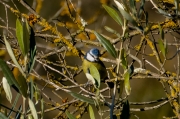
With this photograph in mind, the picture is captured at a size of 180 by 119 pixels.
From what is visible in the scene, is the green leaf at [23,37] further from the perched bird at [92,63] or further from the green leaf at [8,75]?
the perched bird at [92,63]

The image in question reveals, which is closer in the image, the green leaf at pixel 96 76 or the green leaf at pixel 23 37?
the green leaf at pixel 23 37

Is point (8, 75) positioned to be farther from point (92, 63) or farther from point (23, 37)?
point (92, 63)

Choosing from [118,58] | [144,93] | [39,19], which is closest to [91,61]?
[39,19]

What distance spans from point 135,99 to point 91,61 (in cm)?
194

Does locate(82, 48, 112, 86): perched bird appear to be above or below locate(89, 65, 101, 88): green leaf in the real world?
below

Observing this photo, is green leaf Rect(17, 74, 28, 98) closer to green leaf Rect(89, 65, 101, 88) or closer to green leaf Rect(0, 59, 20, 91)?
green leaf Rect(0, 59, 20, 91)

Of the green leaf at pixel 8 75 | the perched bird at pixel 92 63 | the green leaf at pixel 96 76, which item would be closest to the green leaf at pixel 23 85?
the green leaf at pixel 8 75

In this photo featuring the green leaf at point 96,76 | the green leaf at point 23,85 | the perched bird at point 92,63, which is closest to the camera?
the green leaf at point 23,85

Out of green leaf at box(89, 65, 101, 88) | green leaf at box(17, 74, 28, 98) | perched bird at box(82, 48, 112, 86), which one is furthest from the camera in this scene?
perched bird at box(82, 48, 112, 86)

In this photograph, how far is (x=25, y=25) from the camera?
816 mm

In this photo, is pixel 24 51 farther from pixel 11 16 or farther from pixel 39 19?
pixel 11 16

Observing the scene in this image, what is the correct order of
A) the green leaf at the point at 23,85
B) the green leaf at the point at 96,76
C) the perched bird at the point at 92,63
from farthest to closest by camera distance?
the perched bird at the point at 92,63
the green leaf at the point at 96,76
the green leaf at the point at 23,85

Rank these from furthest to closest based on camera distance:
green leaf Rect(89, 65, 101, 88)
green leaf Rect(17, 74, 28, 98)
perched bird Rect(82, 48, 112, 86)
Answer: perched bird Rect(82, 48, 112, 86)
green leaf Rect(89, 65, 101, 88)
green leaf Rect(17, 74, 28, 98)

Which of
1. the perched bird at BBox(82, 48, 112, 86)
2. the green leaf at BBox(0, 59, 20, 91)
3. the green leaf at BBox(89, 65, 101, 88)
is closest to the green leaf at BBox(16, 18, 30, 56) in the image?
the green leaf at BBox(0, 59, 20, 91)
